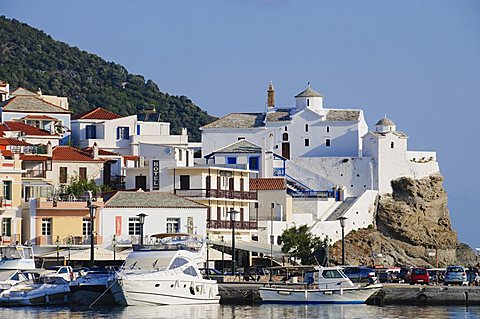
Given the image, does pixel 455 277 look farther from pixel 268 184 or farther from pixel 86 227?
pixel 268 184

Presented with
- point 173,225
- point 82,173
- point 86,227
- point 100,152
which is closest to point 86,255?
A: point 86,227

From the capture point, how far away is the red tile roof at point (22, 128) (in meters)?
99.9

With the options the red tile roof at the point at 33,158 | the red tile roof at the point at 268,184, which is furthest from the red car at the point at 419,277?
the red tile roof at the point at 33,158

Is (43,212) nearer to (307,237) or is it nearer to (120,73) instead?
(307,237)

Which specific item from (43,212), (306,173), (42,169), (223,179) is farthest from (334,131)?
(43,212)

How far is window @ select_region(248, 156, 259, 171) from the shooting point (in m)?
104

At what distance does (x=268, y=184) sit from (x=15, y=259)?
3461 cm

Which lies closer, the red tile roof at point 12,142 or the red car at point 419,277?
the red car at point 419,277

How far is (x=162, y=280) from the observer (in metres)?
60.8

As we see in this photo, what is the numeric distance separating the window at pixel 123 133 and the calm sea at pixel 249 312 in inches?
1781

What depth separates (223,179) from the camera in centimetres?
9281

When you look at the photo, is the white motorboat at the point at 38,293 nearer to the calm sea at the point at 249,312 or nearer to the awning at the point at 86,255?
the calm sea at the point at 249,312

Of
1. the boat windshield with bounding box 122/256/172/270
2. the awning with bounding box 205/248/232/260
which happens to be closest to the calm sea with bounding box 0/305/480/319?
the boat windshield with bounding box 122/256/172/270

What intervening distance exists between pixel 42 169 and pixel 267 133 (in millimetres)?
29001
